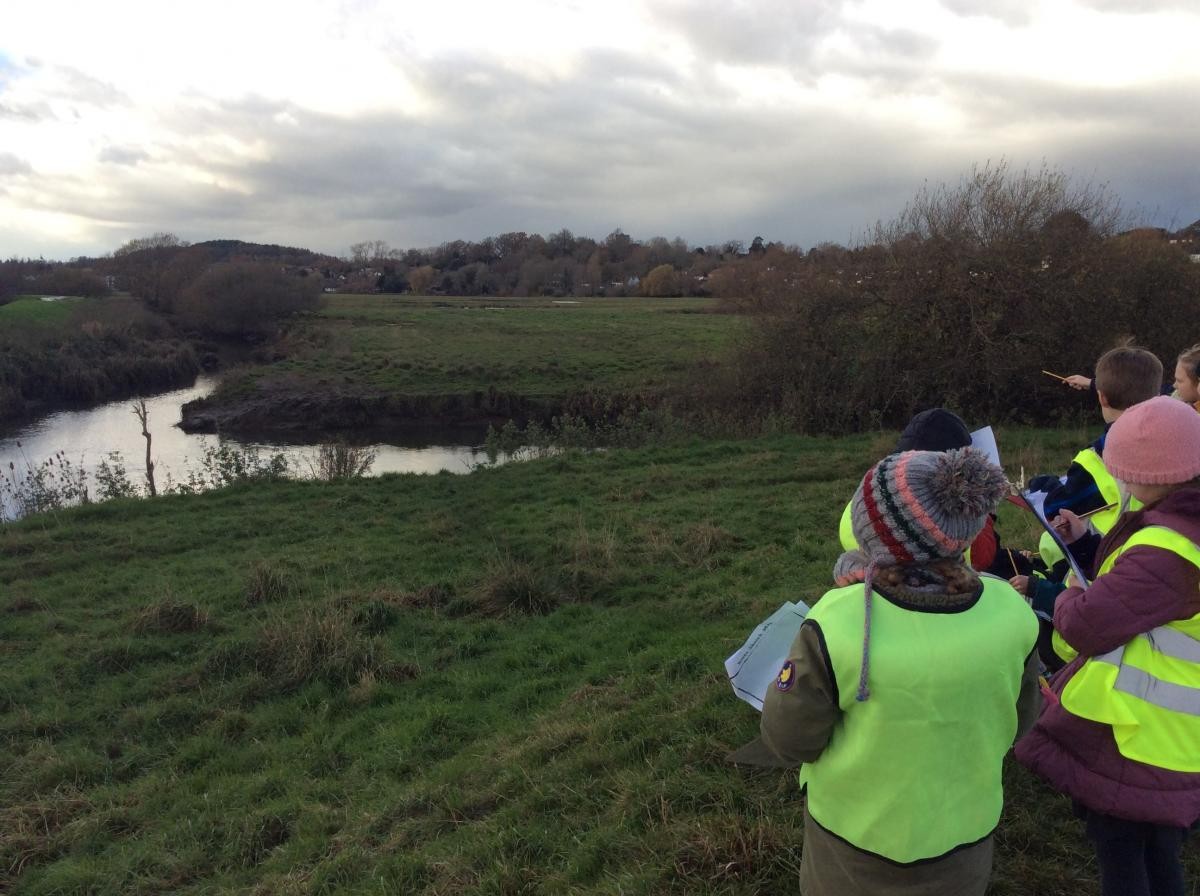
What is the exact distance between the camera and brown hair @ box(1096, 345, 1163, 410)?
10.5 ft

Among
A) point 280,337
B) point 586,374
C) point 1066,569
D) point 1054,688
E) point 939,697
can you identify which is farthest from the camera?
point 280,337

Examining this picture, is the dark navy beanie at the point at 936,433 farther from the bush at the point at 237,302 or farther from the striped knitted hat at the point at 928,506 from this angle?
the bush at the point at 237,302

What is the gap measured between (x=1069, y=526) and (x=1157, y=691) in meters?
0.93

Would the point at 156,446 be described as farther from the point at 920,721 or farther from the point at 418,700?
the point at 920,721

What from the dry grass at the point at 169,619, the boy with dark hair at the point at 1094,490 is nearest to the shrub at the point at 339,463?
the dry grass at the point at 169,619

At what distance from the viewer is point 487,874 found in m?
3.43

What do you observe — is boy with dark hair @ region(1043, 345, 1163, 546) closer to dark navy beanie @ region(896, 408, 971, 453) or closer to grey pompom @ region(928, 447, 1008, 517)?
dark navy beanie @ region(896, 408, 971, 453)

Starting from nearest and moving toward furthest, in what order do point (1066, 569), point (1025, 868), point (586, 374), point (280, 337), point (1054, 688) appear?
A: 1. point (1054, 688)
2. point (1025, 868)
3. point (1066, 569)
4. point (586, 374)
5. point (280, 337)

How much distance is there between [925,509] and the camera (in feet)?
5.74

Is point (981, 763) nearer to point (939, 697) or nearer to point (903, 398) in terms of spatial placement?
point (939, 697)

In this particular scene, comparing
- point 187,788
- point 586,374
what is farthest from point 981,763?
point 586,374

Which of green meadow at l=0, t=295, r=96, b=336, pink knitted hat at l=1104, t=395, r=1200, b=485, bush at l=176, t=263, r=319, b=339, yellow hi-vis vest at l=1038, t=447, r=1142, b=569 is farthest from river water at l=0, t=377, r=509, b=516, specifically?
bush at l=176, t=263, r=319, b=339

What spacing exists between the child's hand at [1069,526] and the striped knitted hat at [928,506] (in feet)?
4.74

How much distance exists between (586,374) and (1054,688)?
32340 mm
